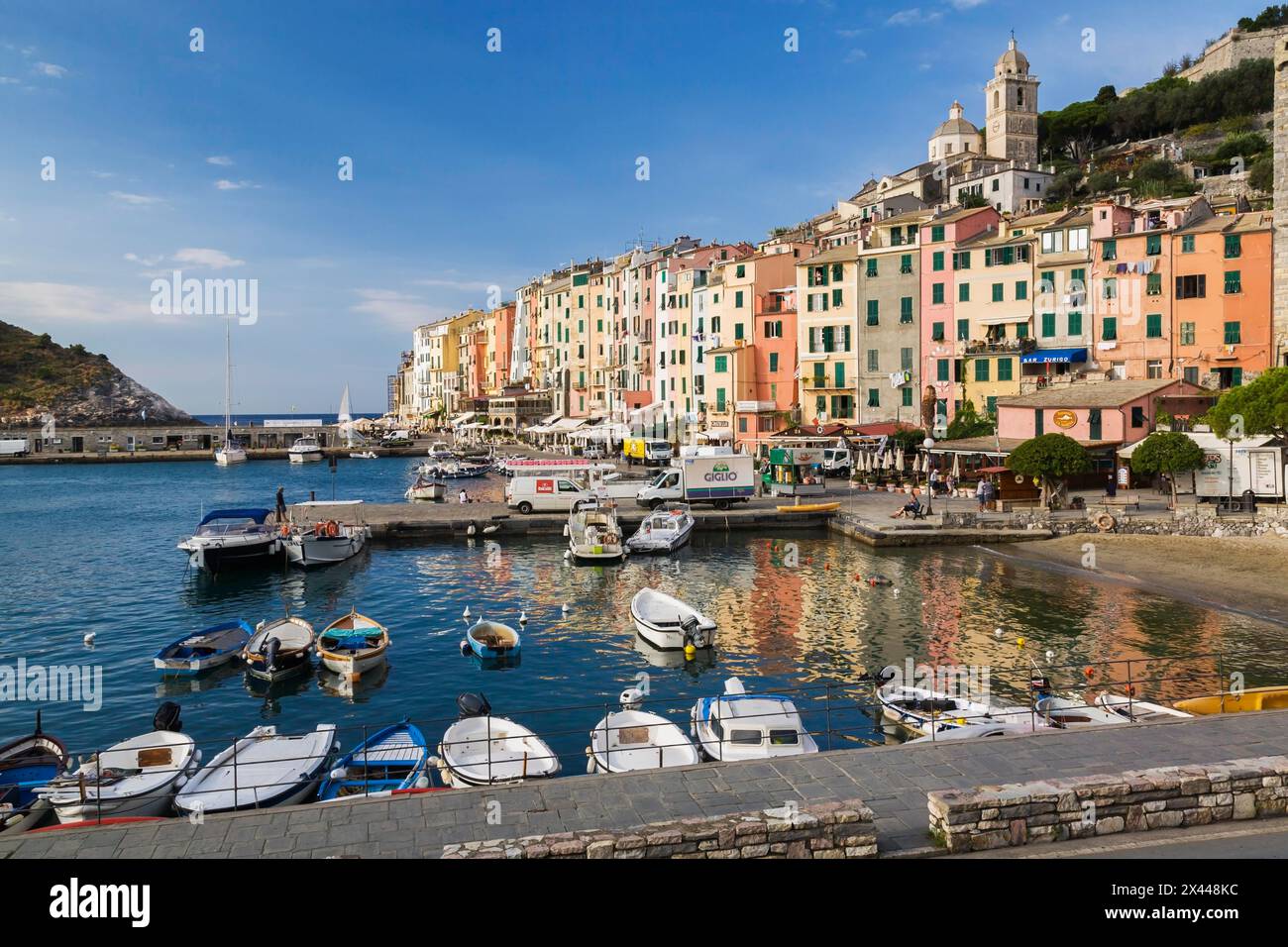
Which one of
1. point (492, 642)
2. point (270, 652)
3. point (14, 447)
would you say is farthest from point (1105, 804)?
point (14, 447)

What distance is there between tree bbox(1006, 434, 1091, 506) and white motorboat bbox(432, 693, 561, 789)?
31606 millimetres

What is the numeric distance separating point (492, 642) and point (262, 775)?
401 inches

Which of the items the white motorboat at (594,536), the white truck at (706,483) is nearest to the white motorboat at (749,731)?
the white motorboat at (594,536)

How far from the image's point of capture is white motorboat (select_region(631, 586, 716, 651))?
83.2 feet

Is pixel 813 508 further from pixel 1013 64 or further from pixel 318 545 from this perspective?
pixel 1013 64

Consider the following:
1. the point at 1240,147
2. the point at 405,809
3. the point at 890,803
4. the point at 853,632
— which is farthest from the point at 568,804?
the point at 1240,147

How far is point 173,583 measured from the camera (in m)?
37.2

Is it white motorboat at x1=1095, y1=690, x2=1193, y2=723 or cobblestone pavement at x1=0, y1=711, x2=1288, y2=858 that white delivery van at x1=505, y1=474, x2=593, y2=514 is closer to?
white motorboat at x1=1095, y1=690, x2=1193, y2=723

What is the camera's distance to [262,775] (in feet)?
49.5

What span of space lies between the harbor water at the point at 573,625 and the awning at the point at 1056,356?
1907 centimetres

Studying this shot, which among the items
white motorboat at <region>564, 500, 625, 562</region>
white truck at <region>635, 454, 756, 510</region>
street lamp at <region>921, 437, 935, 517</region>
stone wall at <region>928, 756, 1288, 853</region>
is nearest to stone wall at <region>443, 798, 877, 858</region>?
stone wall at <region>928, 756, 1288, 853</region>

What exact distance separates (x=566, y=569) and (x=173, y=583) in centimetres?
1621

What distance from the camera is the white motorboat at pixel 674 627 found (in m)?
25.4
